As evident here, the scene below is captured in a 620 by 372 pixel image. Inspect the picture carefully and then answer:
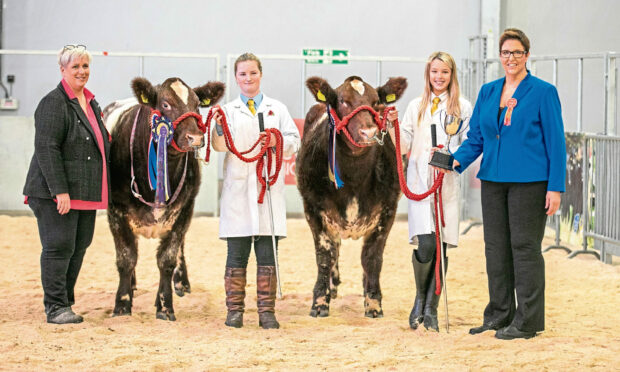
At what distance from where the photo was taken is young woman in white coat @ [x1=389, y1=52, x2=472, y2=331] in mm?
5430

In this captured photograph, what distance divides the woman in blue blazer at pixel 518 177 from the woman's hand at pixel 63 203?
2.70 metres

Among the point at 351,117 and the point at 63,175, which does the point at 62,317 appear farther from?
the point at 351,117

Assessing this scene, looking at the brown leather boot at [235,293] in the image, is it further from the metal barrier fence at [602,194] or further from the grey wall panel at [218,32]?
the grey wall panel at [218,32]

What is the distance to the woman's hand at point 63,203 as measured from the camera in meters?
5.46

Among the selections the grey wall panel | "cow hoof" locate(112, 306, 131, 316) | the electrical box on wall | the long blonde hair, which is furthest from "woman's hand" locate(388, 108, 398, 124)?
the electrical box on wall

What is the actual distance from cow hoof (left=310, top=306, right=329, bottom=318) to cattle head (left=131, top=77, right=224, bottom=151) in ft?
5.54

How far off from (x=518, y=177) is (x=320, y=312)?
2.05 m

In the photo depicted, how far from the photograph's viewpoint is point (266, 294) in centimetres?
566

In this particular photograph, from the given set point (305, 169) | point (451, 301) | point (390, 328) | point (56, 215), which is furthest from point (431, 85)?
point (56, 215)

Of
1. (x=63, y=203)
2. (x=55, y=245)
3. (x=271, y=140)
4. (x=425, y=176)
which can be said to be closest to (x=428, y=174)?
(x=425, y=176)

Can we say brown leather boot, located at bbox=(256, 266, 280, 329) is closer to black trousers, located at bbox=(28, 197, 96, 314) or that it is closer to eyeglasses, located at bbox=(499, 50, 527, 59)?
black trousers, located at bbox=(28, 197, 96, 314)

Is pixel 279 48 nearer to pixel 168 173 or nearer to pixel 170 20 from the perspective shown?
pixel 170 20

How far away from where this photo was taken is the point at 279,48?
46.2 feet

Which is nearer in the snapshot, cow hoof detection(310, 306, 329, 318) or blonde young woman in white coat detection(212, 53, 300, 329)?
blonde young woman in white coat detection(212, 53, 300, 329)
